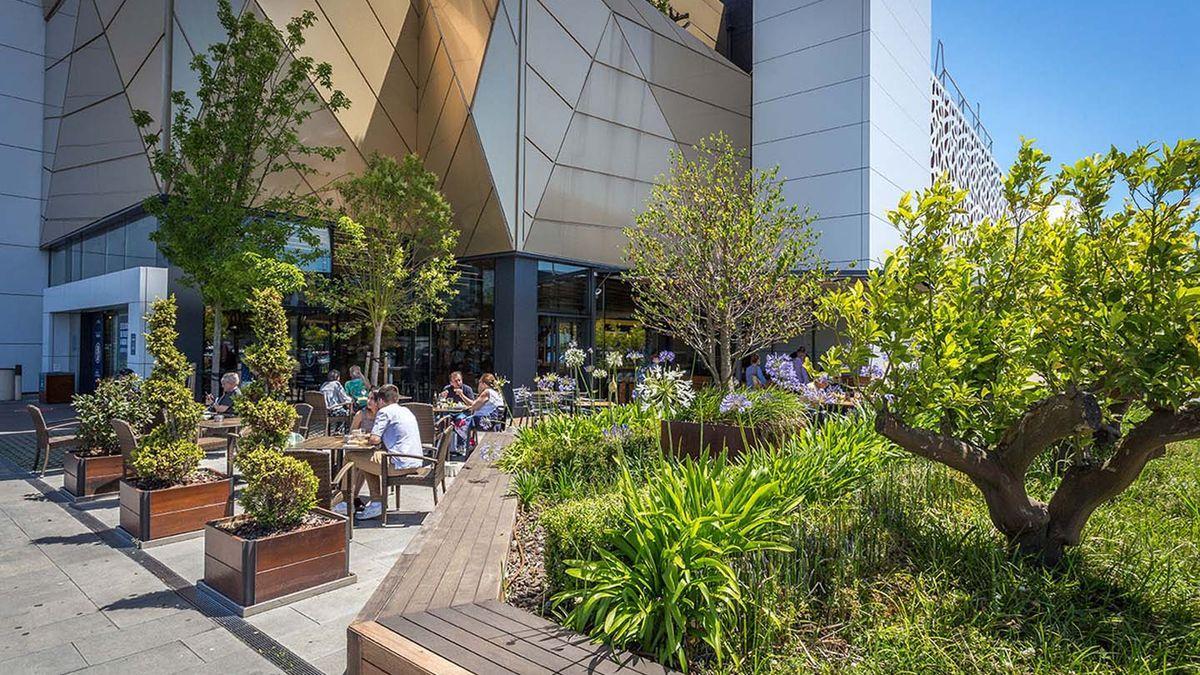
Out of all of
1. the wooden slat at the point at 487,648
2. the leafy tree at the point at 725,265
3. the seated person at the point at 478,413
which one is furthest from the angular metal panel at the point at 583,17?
the wooden slat at the point at 487,648

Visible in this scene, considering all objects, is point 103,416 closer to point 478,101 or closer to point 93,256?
point 478,101

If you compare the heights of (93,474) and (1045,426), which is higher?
(1045,426)

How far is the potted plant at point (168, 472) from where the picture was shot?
609 centimetres

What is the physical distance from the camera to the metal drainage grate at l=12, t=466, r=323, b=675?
383 cm

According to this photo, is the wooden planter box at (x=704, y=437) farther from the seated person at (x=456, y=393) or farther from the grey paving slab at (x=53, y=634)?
the seated person at (x=456, y=393)

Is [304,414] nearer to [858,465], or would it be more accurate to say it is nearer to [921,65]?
[858,465]

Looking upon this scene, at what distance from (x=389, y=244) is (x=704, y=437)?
33.1 feet

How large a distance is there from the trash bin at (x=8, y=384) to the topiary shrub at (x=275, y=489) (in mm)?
21723

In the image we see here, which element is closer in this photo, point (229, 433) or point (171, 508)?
point (171, 508)

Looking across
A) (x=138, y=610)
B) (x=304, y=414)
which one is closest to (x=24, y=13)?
(x=304, y=414)

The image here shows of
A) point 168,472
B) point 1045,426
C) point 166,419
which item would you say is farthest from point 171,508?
point 1045,426

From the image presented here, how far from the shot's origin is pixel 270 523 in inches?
189

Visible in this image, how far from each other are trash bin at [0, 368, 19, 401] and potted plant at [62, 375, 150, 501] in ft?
53.7

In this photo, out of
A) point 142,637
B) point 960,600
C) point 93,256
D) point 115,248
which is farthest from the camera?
point 93,256
